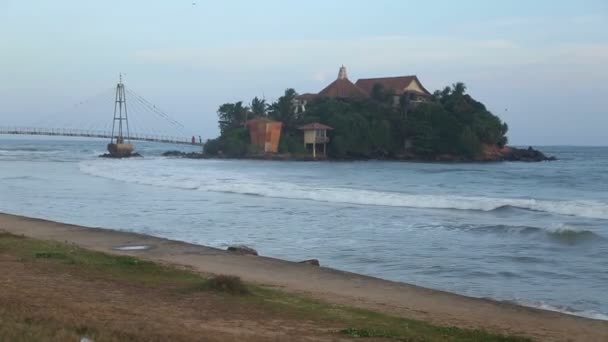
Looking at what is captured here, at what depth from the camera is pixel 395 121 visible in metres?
84.2

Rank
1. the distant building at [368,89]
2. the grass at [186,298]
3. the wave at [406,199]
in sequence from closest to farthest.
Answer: the grass at [186,298] < the wave at [406,199] < the distant building at [368,89]

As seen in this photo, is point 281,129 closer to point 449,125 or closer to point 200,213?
point 449,125

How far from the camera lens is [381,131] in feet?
272

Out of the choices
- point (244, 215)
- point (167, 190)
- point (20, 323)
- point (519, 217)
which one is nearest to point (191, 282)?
point (20, 323)

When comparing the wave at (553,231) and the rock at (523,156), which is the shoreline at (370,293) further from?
the rock at (523,156)

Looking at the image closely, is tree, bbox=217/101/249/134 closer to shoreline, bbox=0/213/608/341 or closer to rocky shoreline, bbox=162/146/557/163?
rocky shoreline, bbox=162/146/557/163

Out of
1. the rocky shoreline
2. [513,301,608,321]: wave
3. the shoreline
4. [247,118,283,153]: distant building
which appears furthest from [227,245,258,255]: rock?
[247,118,283,153]: distant building

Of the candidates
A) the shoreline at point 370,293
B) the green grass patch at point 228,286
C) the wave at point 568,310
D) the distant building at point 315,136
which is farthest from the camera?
the distant building at point 315,136

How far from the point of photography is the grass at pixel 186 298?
6.20m

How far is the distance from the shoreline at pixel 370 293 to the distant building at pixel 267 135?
68.1m

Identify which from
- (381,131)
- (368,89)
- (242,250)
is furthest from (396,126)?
(242,250)

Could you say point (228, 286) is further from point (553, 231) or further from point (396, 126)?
point (396, 126)

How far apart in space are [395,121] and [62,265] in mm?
75223

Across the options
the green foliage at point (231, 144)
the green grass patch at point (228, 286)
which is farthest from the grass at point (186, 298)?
the green foliage at point (231, 144)
